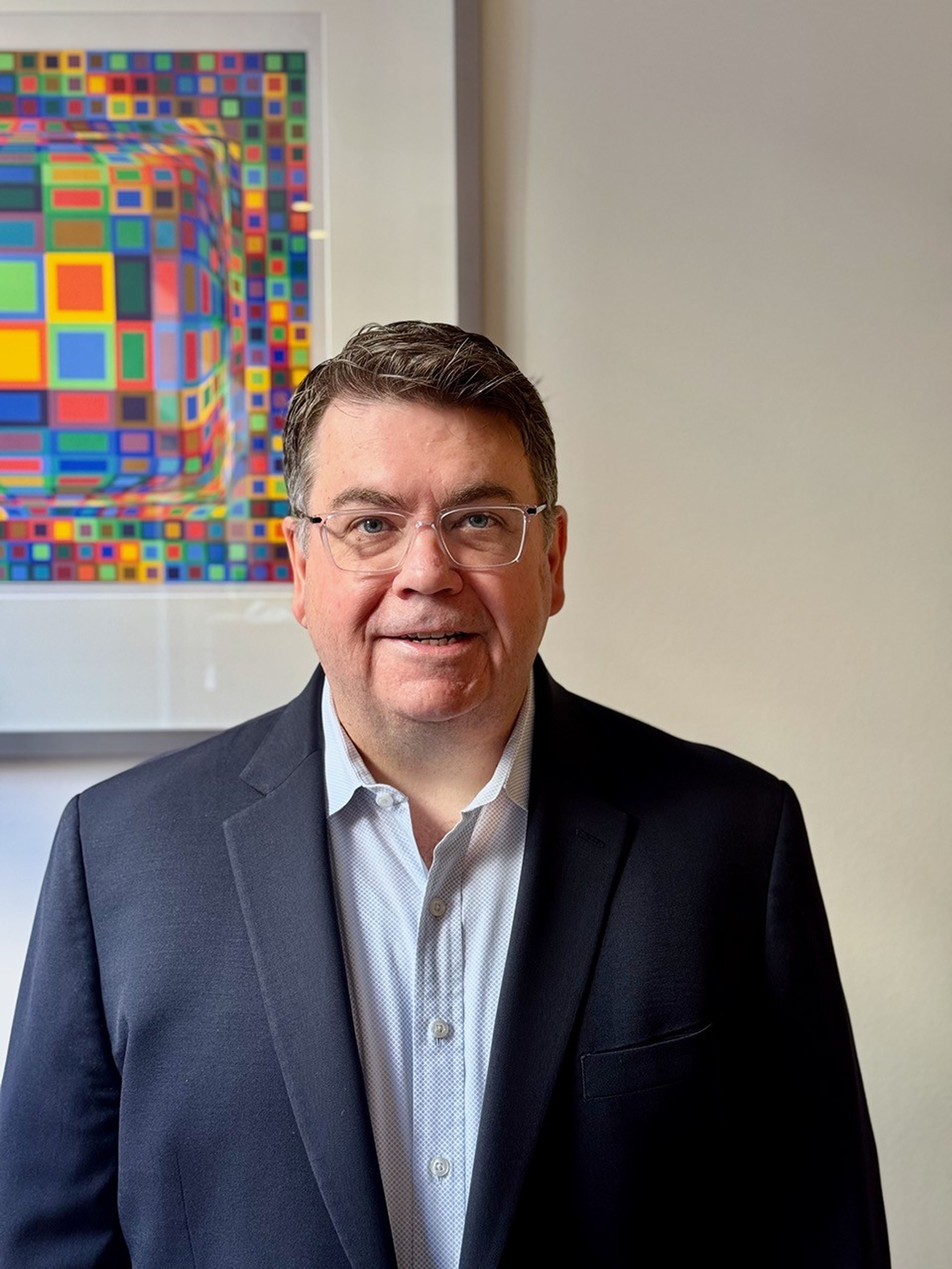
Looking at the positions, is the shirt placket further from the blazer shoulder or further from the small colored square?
the small colored square

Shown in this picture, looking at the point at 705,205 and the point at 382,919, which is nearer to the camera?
the point at 382,919

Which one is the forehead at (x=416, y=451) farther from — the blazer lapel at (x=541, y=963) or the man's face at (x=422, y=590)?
the blazer lapel at (x=541, y=963)

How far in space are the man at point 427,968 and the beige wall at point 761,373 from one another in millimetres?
440

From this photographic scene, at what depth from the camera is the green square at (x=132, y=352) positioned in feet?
4.81

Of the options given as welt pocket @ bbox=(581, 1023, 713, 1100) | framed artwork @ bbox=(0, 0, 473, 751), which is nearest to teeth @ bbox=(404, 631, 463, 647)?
welt pocket @ bbox=(581, 1023, 713, 1100)

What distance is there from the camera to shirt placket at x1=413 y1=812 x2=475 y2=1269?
99 cm

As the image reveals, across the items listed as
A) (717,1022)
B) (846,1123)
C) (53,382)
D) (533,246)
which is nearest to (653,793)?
(717,1022)

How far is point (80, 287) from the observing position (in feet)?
4.77

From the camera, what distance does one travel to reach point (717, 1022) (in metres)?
1.06

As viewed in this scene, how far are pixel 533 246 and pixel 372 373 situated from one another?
21.6 inches

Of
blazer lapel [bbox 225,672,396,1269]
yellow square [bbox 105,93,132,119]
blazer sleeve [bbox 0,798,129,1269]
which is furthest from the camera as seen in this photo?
yellow square [bbox 105,93,132,119]

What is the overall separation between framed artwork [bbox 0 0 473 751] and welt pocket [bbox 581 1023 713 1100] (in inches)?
26.9

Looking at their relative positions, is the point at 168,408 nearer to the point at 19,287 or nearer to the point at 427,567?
the point at 19,287

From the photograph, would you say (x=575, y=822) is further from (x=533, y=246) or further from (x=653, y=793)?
(x=533, y=246)
